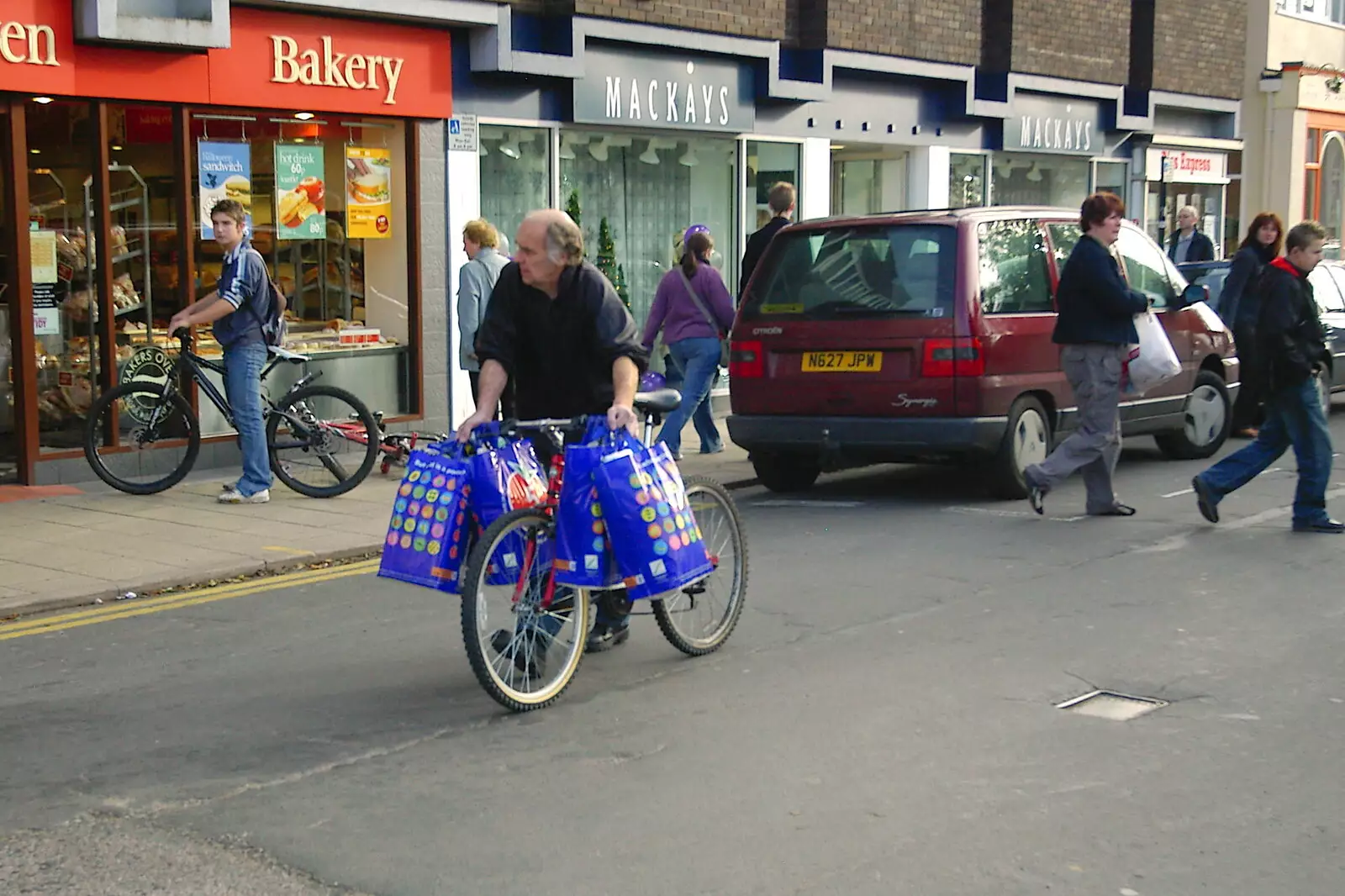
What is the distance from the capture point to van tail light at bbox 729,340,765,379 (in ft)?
36.6

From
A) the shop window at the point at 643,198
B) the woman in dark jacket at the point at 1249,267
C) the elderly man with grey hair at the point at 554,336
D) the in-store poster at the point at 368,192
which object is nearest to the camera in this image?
the elderly man with grey hair at the point at 554,336

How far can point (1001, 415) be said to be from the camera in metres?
10.6

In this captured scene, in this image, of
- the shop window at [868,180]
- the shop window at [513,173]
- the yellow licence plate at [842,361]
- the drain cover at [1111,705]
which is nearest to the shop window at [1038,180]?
the shop window at [868,180]

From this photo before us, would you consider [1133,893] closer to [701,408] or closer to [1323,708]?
[1323,708]

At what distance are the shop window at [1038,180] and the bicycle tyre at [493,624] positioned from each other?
1675 centimetres

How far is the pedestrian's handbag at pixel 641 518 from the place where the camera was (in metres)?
6.01

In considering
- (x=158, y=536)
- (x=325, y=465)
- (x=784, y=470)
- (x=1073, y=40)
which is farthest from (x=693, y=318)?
(x=1073, y=40)

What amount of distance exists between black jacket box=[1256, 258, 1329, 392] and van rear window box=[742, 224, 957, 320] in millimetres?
1856

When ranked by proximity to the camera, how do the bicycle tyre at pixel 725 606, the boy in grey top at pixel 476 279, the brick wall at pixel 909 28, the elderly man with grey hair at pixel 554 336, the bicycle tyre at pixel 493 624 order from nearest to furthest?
the bicycle tyre at pixel 493 624 < the elderly man with grey hair at pixel 554 336 < the bicycle tyre at pixel 725 606 < the boy in grey top at pixel 476 279 < the brick wall at pixel 909 28

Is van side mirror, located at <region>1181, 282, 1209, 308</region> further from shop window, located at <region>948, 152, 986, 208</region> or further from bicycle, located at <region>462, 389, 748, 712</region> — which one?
shop window, located at <region>948, 152, 986, 208</region>

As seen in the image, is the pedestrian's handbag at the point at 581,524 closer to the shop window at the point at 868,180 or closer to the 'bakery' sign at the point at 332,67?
the 'bakery' sign at the point at 332,67

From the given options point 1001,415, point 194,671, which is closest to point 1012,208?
point 1001,415

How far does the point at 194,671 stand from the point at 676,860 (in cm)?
296

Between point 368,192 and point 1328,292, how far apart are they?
29.0ft
